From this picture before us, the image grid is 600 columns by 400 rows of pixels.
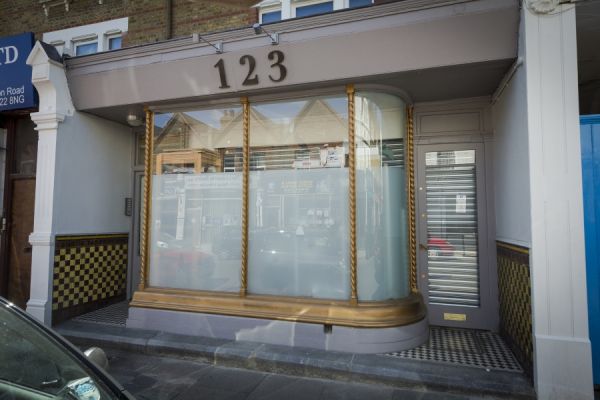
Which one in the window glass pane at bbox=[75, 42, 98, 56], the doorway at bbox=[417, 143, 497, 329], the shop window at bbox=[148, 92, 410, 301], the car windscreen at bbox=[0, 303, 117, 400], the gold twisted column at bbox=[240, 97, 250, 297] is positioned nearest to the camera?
the car windscreen at bbox=[0, 303, 117, 400]

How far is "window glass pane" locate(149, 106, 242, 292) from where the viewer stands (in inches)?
192

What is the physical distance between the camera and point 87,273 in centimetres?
566

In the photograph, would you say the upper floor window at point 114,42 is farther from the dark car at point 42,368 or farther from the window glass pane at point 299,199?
the dark car at point 42,368

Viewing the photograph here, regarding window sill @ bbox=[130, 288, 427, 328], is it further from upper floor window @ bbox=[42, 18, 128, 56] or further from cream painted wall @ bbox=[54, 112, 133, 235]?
upper floor window @ bbox=[42, 18, 128, 56]

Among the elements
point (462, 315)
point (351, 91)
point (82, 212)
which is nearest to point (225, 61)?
point (351, 91)

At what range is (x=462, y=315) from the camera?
16.0 ft

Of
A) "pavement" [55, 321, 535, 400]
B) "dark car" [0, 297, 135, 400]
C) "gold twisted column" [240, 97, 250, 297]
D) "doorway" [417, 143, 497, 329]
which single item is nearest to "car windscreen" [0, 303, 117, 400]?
"dark car" [0, 297, 135, 400]

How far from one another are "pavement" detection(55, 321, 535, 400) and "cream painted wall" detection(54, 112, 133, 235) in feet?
6.52

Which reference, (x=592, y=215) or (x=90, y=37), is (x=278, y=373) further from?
(x=90, y=37)

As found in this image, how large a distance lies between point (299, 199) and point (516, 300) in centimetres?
262

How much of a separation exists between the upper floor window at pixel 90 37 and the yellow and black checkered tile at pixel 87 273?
3.27 metres

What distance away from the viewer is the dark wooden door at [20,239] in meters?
5.94


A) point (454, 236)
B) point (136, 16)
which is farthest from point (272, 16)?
point (454, 236)

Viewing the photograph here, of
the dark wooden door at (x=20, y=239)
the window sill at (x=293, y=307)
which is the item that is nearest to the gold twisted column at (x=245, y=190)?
the window sill at (x=293, y=307)
